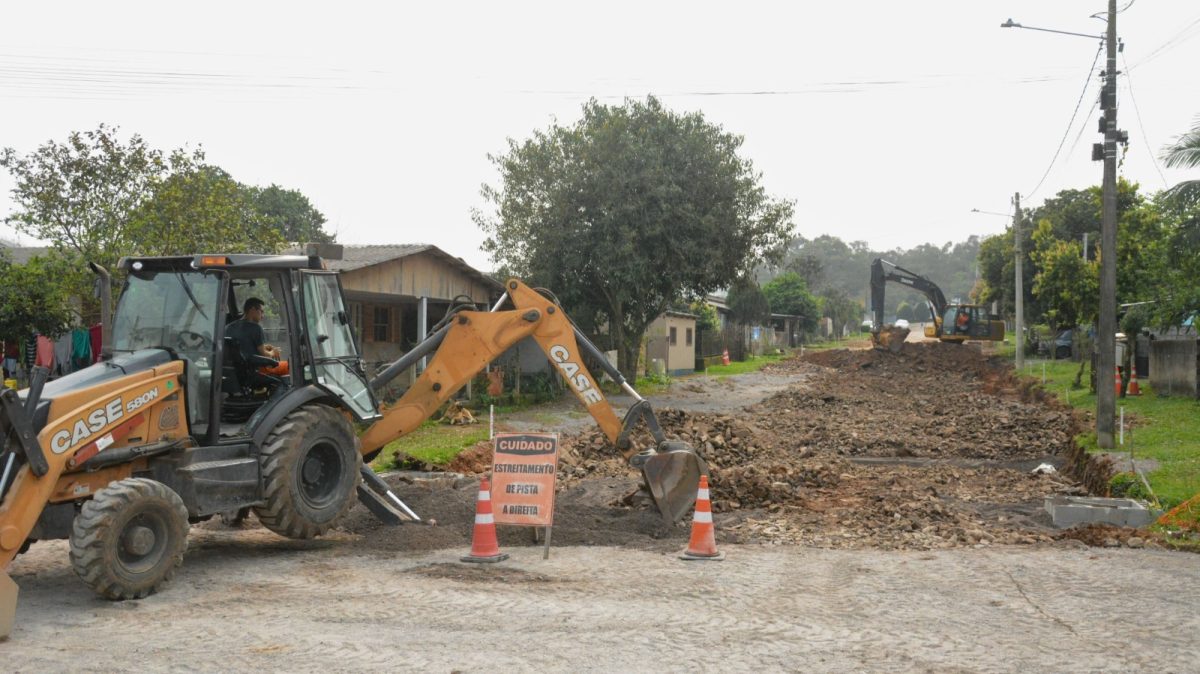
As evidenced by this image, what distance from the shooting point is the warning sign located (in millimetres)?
9898

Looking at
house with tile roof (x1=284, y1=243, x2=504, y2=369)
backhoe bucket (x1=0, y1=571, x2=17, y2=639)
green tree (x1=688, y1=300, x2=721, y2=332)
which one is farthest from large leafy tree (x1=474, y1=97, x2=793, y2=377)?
backhoe bucket (x1=0, y1=571, x2=17, y2=639)

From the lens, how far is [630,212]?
99.8ft

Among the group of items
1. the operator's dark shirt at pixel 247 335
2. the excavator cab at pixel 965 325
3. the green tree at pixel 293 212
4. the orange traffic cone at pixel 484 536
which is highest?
the green tree at pixel 293 212

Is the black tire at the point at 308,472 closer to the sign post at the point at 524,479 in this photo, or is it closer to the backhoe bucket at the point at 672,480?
the sign post at the point at 524,479

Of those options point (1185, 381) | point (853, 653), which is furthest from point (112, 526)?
point (1185, 381)

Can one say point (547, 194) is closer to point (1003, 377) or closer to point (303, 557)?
point (1003, 377)

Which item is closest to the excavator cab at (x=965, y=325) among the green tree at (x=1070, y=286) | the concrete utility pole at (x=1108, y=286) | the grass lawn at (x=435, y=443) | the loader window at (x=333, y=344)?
the green tree at (x=1070, y=286)

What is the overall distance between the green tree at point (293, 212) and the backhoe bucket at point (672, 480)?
4760 cm

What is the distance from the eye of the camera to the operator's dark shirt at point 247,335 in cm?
959

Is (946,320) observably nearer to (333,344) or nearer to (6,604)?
(333,344)

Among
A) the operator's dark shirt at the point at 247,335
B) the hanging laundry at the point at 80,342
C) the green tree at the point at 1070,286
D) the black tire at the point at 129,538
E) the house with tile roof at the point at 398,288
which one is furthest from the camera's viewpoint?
the green tree at the point at 1070,286

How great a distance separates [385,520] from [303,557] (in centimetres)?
140

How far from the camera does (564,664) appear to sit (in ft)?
20.7

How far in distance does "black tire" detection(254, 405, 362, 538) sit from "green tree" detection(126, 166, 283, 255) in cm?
1259
